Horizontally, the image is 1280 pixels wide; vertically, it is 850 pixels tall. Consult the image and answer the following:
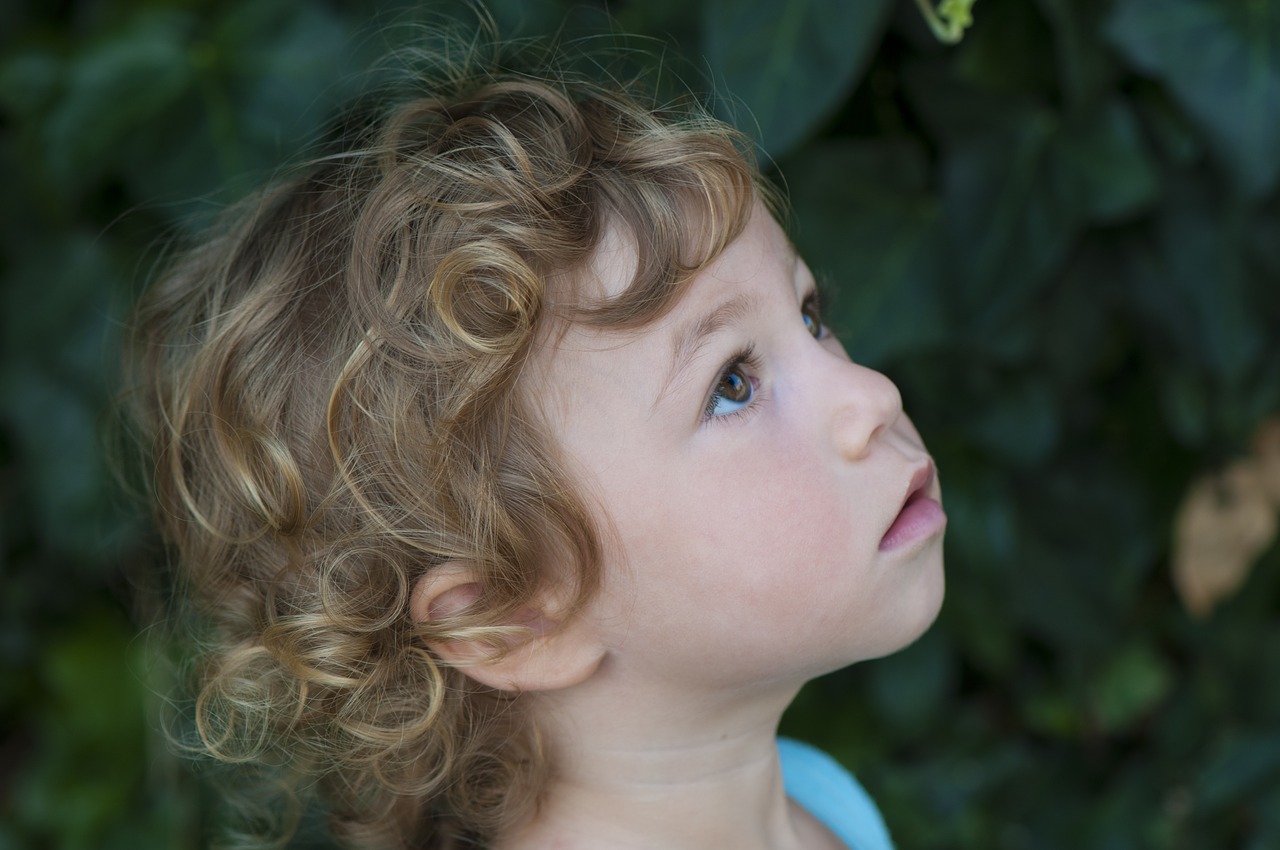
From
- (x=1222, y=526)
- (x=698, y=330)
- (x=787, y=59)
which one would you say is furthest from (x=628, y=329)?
(x=1222, y=526)

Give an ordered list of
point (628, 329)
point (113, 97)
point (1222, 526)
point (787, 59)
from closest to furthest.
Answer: point (628, 329), point (787, 59), point (113, 97), point (1222, 526)

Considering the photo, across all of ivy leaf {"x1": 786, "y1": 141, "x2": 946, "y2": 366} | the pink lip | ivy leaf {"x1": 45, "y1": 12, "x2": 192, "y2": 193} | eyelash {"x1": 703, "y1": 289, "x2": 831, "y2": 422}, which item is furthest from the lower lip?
ivy leaf {"x1": 45, "y1": 12, "x2": 192, "y2": 193}

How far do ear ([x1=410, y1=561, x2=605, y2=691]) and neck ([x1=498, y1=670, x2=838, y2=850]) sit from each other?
0.13 ft

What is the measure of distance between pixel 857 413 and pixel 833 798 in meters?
0.47

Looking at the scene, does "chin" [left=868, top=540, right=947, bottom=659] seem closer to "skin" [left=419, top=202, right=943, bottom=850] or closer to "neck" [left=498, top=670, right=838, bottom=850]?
"skin" [left=419, top=202, right=943, bottom=850]

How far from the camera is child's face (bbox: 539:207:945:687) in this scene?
72 centimetres

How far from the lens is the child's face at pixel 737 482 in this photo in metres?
0.72

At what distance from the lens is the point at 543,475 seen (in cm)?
73

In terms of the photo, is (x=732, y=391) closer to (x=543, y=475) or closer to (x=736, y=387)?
(x=736, y=387)

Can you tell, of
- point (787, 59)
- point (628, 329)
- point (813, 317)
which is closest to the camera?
point (628, 329)

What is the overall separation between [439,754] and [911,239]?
25.7 inches

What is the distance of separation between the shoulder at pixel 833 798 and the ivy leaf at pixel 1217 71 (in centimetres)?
62

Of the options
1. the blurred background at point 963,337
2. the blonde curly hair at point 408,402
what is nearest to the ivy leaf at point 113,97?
the blurred background at point 963,337

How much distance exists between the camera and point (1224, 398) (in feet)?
4.30
